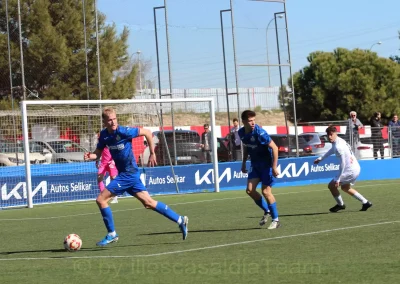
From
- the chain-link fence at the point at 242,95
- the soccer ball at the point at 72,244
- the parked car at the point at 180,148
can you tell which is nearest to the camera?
the soccer ball at the point at 72,244

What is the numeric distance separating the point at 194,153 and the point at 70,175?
4.71 m

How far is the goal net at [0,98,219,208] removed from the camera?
22.2m

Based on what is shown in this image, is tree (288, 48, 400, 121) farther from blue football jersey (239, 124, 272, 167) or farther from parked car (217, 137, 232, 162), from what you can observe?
blue football jersey (239, 124, 272, 167)

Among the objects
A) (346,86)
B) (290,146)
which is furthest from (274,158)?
(346,86)

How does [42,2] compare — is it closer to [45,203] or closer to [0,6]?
[0,6]

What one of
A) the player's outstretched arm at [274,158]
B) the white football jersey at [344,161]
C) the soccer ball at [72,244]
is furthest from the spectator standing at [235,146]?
the soccer ball at [72,244]

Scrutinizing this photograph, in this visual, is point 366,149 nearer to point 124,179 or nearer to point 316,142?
point 316,142

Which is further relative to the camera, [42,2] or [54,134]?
[42,2]

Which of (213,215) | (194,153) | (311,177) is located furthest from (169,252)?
(311,177)

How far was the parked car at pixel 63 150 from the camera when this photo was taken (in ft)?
76.7

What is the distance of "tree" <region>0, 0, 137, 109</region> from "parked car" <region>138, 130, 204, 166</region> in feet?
21.8

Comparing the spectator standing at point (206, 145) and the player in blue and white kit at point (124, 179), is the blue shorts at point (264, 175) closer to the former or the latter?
the player in blue and white kit at point (124, 179)

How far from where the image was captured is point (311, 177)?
28.1 meters

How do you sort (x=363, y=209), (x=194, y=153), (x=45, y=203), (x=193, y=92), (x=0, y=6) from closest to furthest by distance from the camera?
(x=363, y=209), (x=45, y=203), (x=194, y=153), (x=0, y=6), (x=193, y=92)
